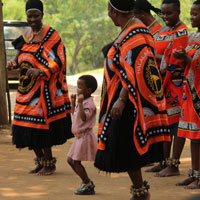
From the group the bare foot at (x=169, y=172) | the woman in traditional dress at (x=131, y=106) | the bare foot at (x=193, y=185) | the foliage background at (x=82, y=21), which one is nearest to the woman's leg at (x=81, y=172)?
the woman in traditional dress at (x=131, y=106)

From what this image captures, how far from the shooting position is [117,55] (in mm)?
4793

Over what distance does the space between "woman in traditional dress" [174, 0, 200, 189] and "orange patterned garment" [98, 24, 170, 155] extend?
42.7 inches

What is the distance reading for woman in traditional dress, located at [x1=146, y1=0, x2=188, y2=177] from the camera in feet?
21.7

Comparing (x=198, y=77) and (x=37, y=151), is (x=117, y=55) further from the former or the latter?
(x=37, y=151)

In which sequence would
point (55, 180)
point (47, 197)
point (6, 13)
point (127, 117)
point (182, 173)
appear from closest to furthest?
1. point (127, 117)
2. point (47, 197)
3. point (55, 180)
4. point (182, 173)
5. point (6, 13)

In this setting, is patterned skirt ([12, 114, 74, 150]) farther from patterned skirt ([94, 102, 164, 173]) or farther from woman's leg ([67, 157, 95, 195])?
patterned skirt ([94, 102, 164, 173])

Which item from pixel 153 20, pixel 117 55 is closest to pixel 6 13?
pixel 153 20

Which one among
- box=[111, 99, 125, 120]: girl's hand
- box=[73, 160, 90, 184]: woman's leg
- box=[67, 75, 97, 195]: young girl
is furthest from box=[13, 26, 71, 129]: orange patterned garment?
box=[111, 99, 125, 120]: girl's hand

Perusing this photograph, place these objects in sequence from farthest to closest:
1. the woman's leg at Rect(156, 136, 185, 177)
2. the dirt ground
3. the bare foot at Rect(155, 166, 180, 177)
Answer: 1. the bare foot at Rect(155, 166, 180, 177)
2. the woman's leg at Rect(156, 136, 185, 177)
3. the dirt ground

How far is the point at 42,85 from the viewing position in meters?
6.73

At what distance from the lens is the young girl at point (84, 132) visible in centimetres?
569

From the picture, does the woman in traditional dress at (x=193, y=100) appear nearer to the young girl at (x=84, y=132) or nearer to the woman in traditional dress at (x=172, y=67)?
the woman in traditional dress at (x=172, y=67)

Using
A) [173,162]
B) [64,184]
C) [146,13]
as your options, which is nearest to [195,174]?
[173,162]

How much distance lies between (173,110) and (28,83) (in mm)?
1839
